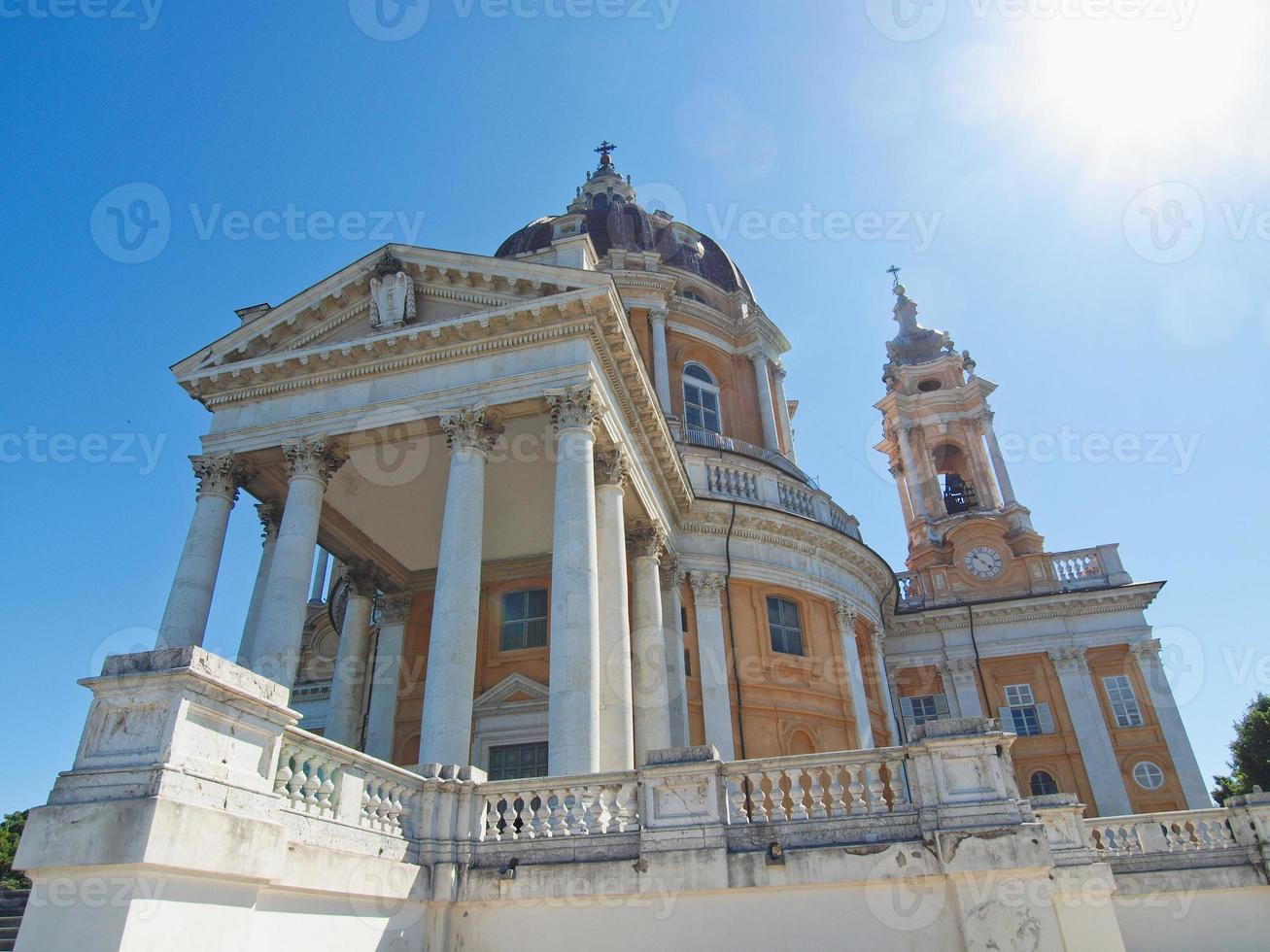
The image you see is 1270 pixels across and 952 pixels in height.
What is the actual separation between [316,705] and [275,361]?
49.4ft

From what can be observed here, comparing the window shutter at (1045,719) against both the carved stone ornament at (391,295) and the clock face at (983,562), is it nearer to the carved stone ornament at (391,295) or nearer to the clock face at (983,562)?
the clock face at (983,562)

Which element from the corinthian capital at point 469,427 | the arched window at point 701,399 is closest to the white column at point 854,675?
the arched window at point 701,399

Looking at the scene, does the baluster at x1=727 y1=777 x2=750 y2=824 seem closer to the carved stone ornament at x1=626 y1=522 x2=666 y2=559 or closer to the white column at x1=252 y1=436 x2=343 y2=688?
the white column at x1=252 y1=436 x2=343 y2=688

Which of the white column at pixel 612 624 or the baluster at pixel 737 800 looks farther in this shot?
the white column at pixel 612 624

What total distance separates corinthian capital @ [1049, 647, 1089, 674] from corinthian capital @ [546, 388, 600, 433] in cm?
2038

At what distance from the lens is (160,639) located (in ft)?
45.2

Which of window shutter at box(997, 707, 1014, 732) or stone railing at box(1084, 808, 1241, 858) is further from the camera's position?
window shutter at box(997, 707, 1014, 732)

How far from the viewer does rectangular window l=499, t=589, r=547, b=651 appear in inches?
754

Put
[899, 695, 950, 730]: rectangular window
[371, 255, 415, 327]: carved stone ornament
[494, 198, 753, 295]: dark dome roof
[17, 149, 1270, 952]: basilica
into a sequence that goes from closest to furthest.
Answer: [17, 149, 1270, 952]: basilica → [371, 255, 415, 327]: carved stone ornament → [899, 695, 950, 730]: rectangular window → [494, 198, 753, 295]: dark dome roof

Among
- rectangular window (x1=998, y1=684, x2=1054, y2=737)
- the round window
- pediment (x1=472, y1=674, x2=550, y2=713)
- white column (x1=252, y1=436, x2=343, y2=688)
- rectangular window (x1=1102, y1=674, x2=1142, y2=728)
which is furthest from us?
rectangular window (x1=998, y1=684, x2=1054, y2=737)

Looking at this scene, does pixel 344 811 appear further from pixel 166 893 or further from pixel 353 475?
pixel 353 475

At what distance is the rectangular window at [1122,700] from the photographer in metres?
25.8

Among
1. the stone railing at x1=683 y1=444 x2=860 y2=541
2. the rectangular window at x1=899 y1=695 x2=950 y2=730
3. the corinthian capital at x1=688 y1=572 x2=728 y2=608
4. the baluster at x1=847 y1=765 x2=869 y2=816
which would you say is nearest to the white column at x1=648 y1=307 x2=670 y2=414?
the stone railing at x1=683 y1=444 x2=860 y2=541

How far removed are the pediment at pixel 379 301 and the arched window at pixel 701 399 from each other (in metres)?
11.5
